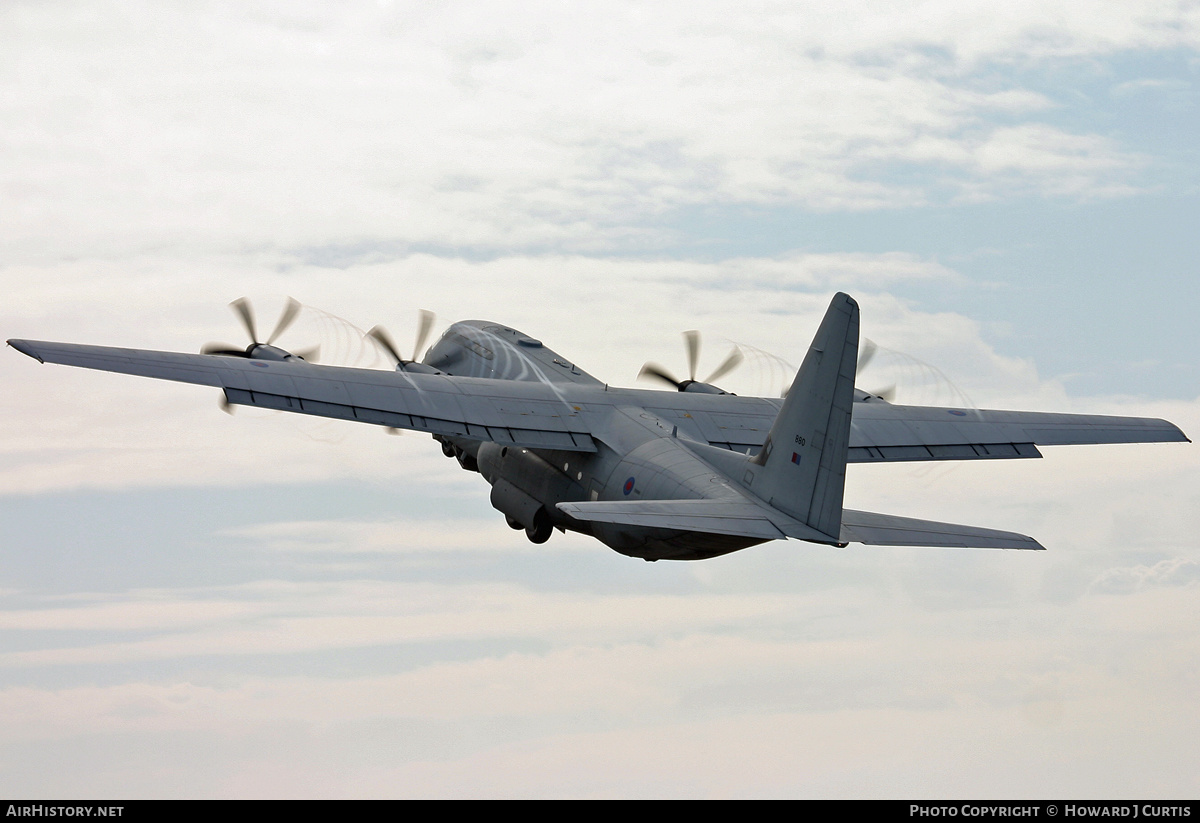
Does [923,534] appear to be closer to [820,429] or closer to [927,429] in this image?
[820,429]

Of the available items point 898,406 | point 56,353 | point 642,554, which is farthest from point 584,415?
point 56,353

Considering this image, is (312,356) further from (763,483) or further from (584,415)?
(763,483)

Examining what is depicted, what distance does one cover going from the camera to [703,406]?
120 ft

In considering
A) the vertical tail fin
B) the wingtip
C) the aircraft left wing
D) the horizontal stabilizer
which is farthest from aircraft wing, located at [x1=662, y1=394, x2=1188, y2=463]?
the wingtip

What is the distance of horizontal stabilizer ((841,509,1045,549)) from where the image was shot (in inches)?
1048

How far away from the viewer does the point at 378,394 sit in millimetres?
32812

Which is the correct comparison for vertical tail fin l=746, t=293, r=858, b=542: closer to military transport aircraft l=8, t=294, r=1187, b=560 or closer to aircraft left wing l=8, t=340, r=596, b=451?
military transport aircraft l=8, t=294, r=1187, b=560

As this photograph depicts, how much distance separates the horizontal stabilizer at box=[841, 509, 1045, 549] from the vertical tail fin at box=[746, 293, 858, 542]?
78 centimetres

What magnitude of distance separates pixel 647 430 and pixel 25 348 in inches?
583

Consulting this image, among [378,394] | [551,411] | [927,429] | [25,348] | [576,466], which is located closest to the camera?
[25,348]

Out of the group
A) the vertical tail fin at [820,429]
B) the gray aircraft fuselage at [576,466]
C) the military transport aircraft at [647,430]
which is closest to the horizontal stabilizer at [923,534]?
the military transport aircraft at [647,430]

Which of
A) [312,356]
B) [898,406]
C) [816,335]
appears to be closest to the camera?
[816,335]

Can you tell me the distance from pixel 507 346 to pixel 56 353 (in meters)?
14.2

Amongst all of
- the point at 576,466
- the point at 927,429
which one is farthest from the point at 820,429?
the point at 927,429
